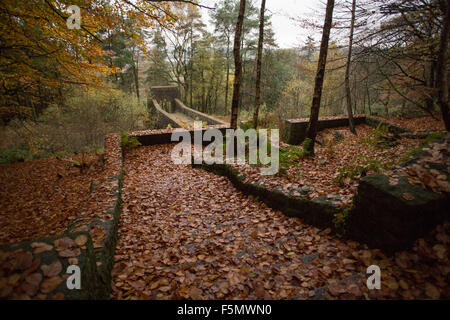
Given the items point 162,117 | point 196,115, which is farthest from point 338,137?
point 162,117

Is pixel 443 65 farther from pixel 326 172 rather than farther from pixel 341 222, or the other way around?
pixel 341 222

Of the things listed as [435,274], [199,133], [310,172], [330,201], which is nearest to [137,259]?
[330,201]

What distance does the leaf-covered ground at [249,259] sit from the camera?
6.51 ft

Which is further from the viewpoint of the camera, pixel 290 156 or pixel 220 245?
pixel 290 156

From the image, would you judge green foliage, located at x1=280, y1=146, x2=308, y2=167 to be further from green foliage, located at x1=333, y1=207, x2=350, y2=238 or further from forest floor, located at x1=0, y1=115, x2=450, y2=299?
green foliage, located at x1=333, y1=207, x2=350, y2=238

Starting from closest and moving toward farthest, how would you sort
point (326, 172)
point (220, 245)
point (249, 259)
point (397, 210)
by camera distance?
point (397, 210) < point (249, 259) < point (220, 245) < point (326, 172)

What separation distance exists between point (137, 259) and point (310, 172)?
3685 mm

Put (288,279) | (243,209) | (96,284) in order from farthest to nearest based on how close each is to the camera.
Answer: (243,209), (288,279), (96,284)

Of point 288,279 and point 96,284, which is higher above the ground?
point 96,284

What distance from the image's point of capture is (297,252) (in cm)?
264

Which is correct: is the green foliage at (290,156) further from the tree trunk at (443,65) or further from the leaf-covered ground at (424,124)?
the leaf-covered ground at (424,124)

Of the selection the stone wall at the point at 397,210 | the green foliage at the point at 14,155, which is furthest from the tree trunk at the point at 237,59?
the green foliage at the point at 14,155

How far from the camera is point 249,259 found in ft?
8.46
